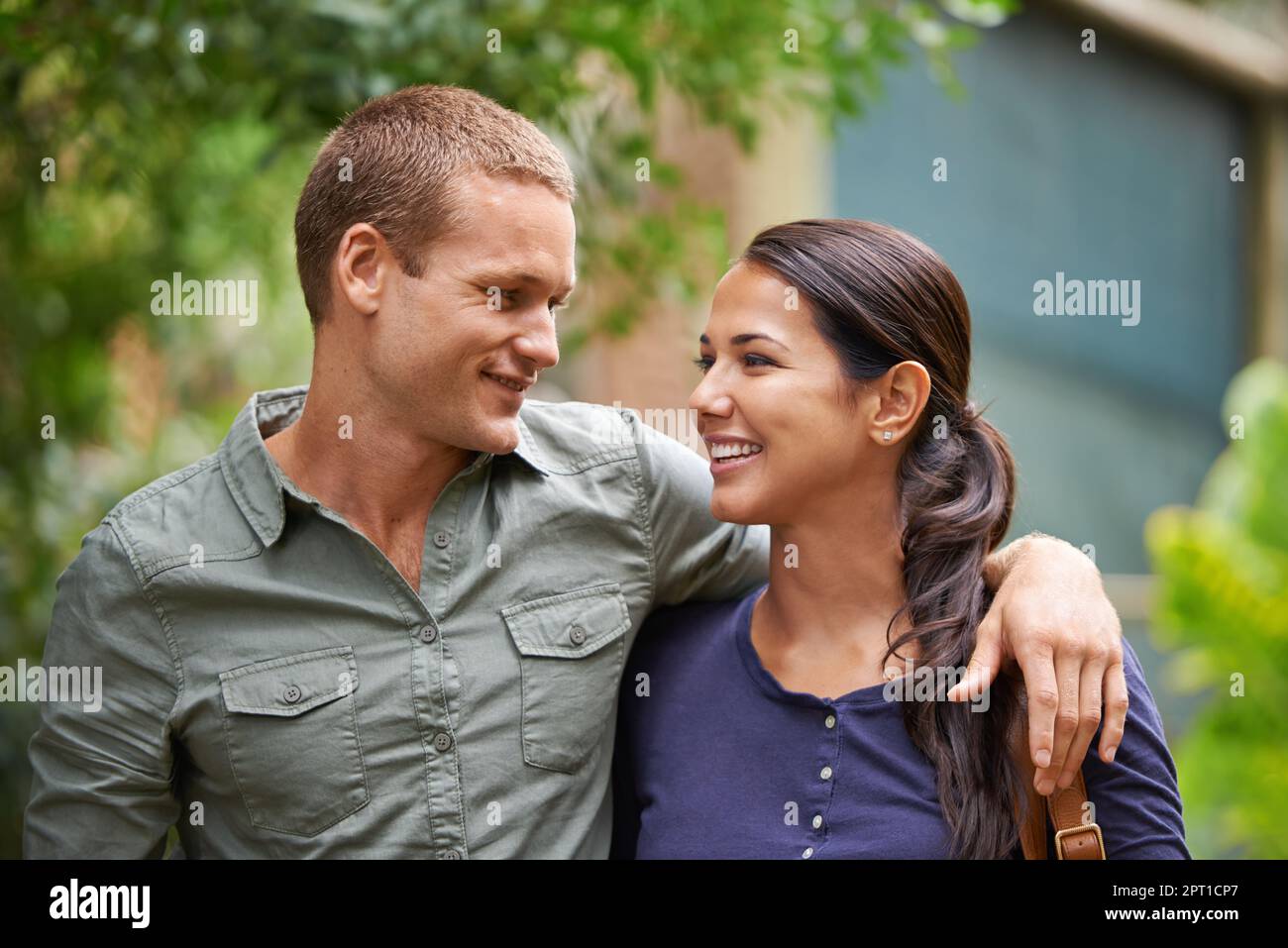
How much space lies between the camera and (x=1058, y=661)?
2.20m

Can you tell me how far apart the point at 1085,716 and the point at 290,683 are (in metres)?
1.23

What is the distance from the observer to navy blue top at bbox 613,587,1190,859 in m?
2.25

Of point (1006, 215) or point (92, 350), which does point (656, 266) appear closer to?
point (92, 350)

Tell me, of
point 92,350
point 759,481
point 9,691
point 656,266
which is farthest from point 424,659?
point 92,350

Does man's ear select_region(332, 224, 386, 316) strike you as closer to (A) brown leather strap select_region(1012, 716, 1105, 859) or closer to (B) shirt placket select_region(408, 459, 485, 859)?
(B) shirt placket select_region(408, 459, 485, 859)

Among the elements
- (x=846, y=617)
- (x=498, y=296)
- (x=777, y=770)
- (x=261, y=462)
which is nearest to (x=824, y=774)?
(x=777, y=770)

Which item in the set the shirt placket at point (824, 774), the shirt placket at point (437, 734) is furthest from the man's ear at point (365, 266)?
the shirt placket at point (824, 774)

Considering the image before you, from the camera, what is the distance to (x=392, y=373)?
2.42 m

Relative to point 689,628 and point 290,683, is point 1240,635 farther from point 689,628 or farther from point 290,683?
point 290,683

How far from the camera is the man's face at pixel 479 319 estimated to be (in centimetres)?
237

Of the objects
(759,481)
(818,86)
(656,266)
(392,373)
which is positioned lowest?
(759,481)

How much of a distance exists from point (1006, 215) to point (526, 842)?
509 cm

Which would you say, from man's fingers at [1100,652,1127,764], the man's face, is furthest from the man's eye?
man's fingers at [1100,652,1127,764]

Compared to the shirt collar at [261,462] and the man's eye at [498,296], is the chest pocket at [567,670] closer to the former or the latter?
the shirt collar at [261,462]
